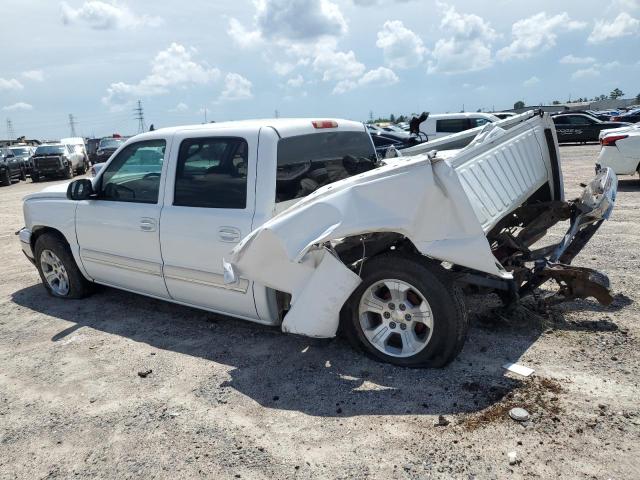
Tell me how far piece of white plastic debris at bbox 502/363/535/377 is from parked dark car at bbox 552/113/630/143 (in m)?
24.6

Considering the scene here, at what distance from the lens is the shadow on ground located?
3.54 metres

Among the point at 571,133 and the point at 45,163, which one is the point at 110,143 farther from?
the point at 571,133

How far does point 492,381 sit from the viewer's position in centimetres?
367

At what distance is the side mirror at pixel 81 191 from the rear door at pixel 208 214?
108cm

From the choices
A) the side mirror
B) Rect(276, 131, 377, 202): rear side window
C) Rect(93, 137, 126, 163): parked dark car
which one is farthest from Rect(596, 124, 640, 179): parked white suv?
Rect(93, 137, 126, 163): parked dark car

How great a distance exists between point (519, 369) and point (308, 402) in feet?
4.87

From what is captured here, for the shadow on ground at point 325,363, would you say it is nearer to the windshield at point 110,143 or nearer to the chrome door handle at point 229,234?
the chrome door handle at point 229,234

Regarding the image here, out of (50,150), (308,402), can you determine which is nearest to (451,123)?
(308,402)

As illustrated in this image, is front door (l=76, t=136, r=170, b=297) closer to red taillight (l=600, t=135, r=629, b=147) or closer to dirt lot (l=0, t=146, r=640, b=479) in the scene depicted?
dirt lot (l=0, t=146, r=640, b=479)

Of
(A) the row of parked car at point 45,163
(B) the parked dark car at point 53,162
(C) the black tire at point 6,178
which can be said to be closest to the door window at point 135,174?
(A) the row of parked car at point 45,163

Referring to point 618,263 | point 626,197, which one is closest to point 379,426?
point 618,263

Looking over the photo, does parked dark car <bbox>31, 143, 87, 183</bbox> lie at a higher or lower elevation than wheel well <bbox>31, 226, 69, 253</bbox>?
lower

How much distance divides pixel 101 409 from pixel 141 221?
173 cm

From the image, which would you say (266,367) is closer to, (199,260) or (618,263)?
(199,260)
